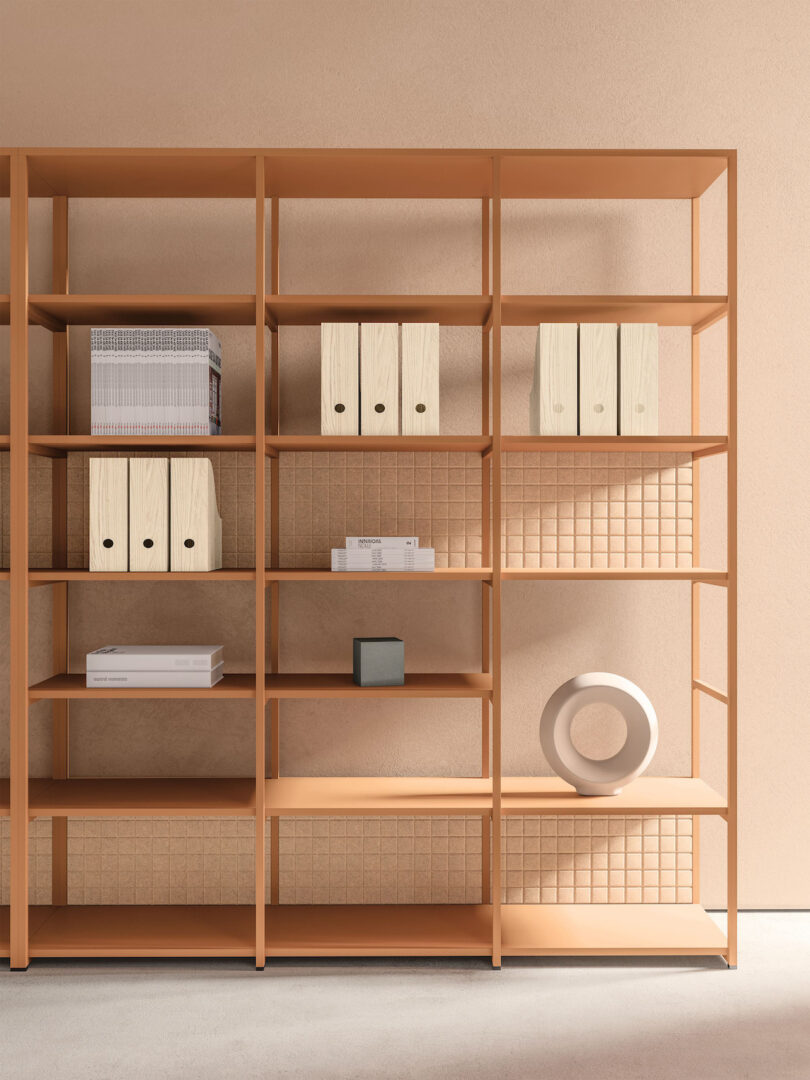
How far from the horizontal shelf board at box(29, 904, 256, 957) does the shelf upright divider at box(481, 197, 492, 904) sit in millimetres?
801

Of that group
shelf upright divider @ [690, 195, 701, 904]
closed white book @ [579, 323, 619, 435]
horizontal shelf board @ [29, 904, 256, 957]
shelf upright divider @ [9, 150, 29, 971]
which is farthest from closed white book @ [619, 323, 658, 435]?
horizontal shelf board @ [29, 904, 256, 957]

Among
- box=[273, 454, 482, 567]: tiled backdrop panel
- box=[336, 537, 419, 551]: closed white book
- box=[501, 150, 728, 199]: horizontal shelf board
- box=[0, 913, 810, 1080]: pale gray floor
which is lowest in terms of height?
box=[0, 913, 810, 1080]: pale gray floor

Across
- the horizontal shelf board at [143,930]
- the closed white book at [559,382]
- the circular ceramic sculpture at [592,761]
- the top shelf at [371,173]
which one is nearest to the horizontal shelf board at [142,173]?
the top shelf at [371,173]

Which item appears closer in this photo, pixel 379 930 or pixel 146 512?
pixel 146 512

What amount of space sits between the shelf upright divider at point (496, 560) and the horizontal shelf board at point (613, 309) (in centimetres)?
12

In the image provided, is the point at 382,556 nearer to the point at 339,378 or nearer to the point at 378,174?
the point at 339,378

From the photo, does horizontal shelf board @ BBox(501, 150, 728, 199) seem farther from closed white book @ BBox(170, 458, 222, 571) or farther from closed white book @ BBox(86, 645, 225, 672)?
closed white book @ BBox(86, 645, 225, 672)

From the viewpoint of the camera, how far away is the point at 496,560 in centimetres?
263

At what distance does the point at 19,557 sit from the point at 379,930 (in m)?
1.59

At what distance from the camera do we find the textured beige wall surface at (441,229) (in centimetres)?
304

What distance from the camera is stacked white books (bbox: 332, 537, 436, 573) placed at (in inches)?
104

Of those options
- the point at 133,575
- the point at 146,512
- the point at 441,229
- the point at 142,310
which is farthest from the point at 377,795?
the point at 441,229

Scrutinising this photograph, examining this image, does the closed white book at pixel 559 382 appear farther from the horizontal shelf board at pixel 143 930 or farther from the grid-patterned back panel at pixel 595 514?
the horizontal shelf board at pixel 143 930

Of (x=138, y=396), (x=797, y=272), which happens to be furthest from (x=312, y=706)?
(x=797, y=272)
